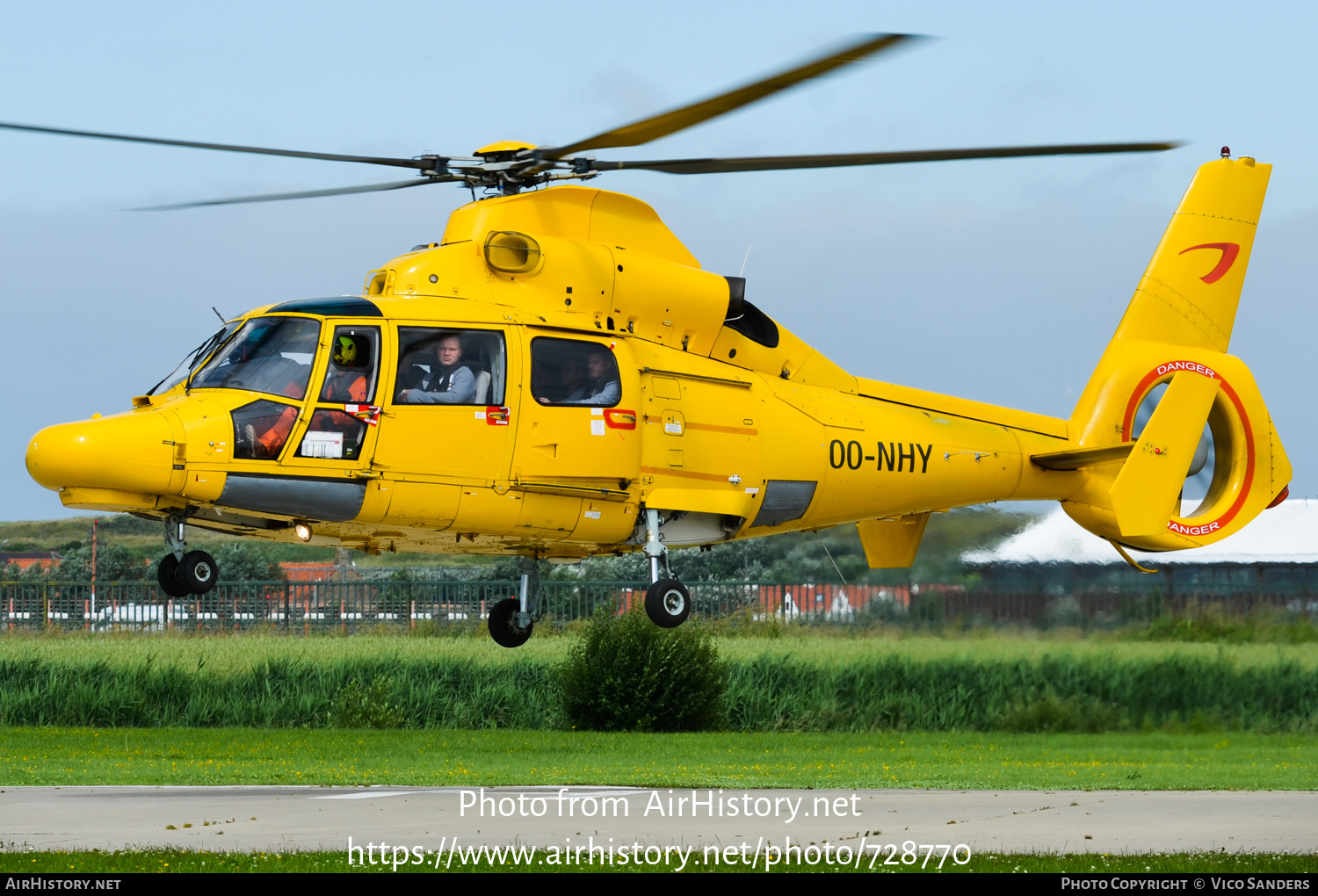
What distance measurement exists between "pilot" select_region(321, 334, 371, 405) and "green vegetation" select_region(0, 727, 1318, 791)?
32.4 ft

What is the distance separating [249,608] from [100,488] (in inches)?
1104

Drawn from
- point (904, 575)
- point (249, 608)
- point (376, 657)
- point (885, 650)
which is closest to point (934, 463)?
point (904, 575)

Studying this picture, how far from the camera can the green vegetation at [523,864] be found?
43.3 ft

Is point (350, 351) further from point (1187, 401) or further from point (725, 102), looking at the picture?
point (1187, 401)

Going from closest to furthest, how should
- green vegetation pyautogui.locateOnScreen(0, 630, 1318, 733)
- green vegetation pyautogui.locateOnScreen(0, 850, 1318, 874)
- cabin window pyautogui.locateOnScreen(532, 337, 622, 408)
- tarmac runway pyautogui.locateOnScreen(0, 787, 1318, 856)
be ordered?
green vegetation pyautogui.locateOnScreen(0, 850, 1318, 874) < tarmac runway pyautogui.locateOnScreen(0, 787, 1318, 856) < cabin window pyautogui.locateOnScreen(532, 337, 622, 408) < green vegetation pyautogui.locateOnScreen(0, 630, 1318, 733)

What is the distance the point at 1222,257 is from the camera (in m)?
22.3

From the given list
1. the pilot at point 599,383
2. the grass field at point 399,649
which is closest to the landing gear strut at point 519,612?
the pilot at point 599,383

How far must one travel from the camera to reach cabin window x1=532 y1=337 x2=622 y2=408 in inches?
627

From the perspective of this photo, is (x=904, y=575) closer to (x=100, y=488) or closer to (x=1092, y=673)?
(x=1092, y=673)

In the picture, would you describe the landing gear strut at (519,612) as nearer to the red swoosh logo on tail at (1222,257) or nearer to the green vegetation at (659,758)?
the green vegetation at (659,758)

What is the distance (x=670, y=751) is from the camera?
30.3m

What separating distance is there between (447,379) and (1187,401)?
10075 mm

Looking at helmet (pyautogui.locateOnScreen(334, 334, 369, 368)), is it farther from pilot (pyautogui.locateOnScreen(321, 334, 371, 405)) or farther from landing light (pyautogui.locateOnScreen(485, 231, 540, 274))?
landing light (pyautogui.locateOnScreen(485, 231, 540, 274))

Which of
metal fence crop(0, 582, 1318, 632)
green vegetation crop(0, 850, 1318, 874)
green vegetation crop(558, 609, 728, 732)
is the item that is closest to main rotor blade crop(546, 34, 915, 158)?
green vegetation crop(0, 850, 1318, 874)
